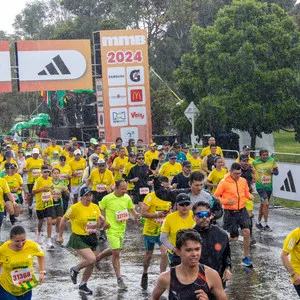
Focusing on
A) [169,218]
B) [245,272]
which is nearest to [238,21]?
[245,272]

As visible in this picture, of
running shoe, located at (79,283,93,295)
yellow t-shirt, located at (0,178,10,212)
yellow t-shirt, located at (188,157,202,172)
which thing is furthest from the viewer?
yellow t-shirt, located at (188,157,202,172)

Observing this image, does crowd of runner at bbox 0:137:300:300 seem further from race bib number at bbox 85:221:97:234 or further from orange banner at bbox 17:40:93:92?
orange banner at bbox 17:40:93:92

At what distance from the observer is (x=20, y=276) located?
9.33 metres

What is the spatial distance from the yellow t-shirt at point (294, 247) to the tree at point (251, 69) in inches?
774

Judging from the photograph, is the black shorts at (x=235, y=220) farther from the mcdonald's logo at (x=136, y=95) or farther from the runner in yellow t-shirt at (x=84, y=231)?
the mcdonald's logo at (x=136, y=95)

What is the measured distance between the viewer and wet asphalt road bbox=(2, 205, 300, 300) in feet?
37.8

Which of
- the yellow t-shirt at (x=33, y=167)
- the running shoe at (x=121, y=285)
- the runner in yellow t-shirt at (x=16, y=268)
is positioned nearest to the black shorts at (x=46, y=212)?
the yellow t-shirt at (x=33, y=167)

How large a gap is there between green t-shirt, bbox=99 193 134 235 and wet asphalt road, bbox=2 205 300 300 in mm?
837

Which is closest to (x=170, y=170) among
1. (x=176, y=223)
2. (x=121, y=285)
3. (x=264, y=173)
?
(x=264, y=173)

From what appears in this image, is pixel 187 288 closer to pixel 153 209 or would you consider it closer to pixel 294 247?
pixel 294 247

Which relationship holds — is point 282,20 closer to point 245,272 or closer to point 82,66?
point 82,66

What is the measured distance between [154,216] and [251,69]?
17804mm

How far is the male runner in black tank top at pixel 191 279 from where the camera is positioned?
6129 millimetres

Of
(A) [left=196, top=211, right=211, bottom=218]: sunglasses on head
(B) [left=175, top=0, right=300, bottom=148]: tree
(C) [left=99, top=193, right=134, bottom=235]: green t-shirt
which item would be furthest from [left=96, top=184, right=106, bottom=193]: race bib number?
(B) [left=175, top=0, right=300, bottom=148]: tree
